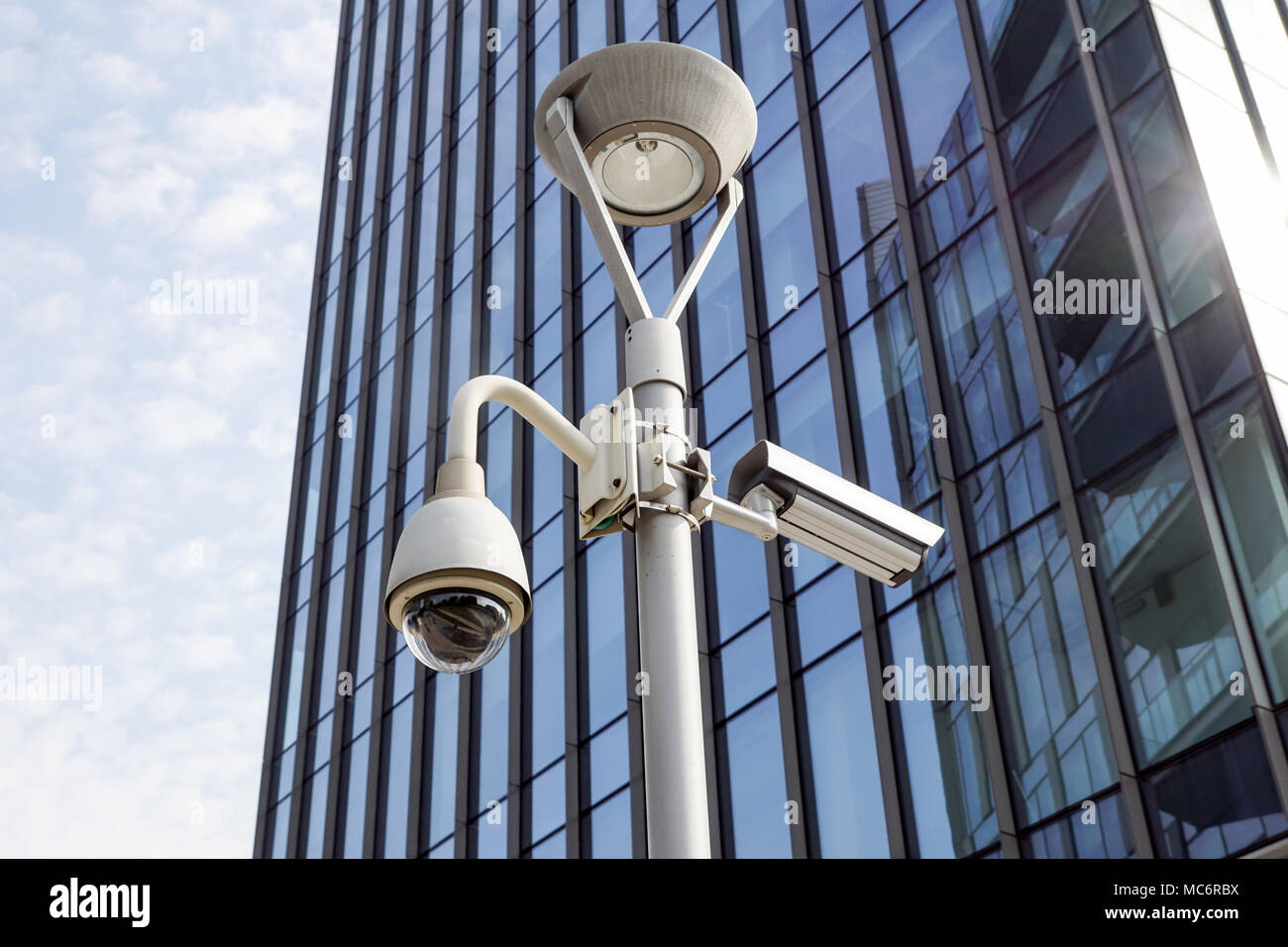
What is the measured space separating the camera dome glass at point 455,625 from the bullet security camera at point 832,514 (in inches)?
45.6

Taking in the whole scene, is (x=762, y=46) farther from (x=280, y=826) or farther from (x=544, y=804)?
(x=280, y=826)

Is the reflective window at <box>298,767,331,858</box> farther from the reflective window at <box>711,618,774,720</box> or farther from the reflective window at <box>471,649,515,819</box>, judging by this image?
the reflective window at <box>711,618,774,720</box>

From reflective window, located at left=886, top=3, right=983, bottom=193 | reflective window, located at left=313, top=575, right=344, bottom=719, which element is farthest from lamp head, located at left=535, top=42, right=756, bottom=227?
reflective window, located at left=313, top=575, right=344, bottom=719

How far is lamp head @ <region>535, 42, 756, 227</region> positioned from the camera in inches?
232

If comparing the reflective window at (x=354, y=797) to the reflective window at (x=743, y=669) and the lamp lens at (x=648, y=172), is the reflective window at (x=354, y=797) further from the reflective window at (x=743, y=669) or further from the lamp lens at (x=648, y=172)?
the lamp lens at (x=648, y=172)

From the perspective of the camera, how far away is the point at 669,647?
16.4 ft

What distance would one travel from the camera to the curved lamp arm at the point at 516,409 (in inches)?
213

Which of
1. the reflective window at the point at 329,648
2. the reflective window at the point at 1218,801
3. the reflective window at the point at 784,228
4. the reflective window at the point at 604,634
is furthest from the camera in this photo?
the reflective window at the point at 329,648

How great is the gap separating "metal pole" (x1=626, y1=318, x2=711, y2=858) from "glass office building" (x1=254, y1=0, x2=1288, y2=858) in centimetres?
852

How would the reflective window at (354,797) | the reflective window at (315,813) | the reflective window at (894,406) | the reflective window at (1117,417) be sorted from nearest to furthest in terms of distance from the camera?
1. the reflective window at (1117,417)
2. the reflective window at (894,406)
3. the reflective window at (354,797)
4. the reflective window at (315,813)

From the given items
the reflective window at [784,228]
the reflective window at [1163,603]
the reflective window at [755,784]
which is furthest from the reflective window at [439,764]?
the reflective window at [1163,603]

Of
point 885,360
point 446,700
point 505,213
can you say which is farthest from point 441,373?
point 885,360

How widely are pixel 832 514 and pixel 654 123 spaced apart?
174 centimetres

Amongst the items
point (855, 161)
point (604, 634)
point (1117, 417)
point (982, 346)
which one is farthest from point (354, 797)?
point (1117, 417)
